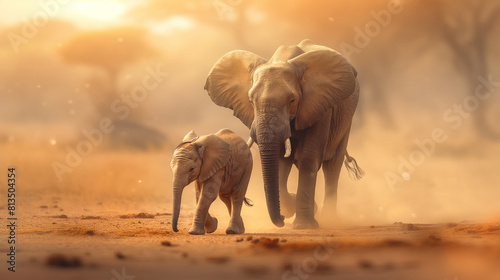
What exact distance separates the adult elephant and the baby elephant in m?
0.57

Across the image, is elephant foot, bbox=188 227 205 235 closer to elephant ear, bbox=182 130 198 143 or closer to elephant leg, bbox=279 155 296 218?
elephant ear, bbox=182 130 198 143

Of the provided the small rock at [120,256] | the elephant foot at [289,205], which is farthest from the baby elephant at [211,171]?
the small rock at [120,256]

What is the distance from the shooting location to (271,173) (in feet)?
50.9

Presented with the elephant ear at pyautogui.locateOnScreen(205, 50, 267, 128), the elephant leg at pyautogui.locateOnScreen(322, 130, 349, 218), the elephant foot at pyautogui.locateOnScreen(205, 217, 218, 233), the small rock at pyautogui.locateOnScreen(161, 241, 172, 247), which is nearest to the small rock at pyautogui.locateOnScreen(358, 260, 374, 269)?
the small rock at pyautogui.locateOnScreen(161, 241, 172, 247)

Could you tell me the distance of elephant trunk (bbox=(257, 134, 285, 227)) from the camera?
1528 cm

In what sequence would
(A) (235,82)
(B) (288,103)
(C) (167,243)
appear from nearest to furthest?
1. (C) (167,243)
2. (B) (288,103)
3. (A) (235,82)

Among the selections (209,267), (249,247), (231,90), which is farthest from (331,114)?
(209,267)

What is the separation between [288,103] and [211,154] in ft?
7.33

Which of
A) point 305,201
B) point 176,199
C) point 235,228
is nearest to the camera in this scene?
point 176,199

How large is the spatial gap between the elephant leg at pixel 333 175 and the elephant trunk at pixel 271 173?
4741mm

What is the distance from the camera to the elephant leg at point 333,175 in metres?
20.1

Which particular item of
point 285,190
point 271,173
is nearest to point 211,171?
point 271,173

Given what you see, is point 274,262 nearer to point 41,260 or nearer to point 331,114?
point 41,260

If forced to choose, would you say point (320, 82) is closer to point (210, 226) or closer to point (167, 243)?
point (210, 226)
